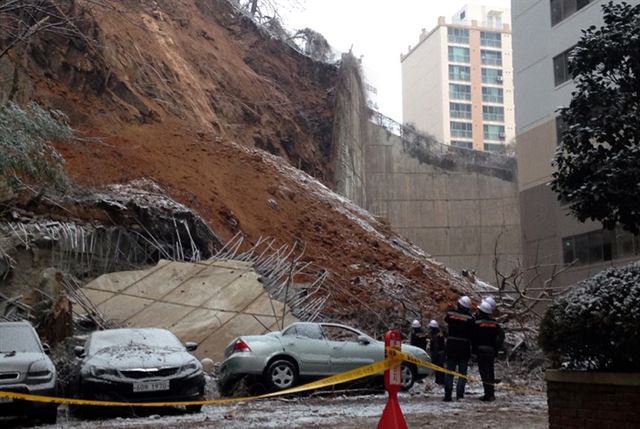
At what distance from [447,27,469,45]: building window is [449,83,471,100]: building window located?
601 cm

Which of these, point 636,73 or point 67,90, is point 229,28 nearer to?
point 67,90

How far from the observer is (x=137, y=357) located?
38.8 ft

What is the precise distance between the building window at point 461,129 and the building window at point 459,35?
10.6m

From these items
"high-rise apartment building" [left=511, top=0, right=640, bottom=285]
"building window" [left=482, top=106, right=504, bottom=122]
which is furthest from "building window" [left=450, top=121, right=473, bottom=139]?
"high-rise apartment building" [left=511, top=0, right=640, bottom=285]

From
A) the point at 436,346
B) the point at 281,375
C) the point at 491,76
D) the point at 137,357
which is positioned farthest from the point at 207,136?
the point at 491,76

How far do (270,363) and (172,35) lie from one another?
25207 mm

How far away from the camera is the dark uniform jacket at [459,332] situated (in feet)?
44.0

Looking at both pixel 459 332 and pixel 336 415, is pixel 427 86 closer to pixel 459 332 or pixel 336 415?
pixel 459 332

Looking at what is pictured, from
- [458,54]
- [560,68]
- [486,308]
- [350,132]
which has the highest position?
[458,54]

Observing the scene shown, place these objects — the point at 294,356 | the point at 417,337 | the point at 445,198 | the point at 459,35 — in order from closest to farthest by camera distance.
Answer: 1. the point at 294,356
2. the point at 417,337
3. the point at 445,198
4. the point at 459,35

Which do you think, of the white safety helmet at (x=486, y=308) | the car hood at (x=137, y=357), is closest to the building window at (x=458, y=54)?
the white safety helmet at (x=486, y=308)

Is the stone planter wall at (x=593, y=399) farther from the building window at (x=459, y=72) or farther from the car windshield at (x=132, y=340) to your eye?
the building window at (x=459, y=72)

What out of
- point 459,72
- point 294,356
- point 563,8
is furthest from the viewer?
point 459,72

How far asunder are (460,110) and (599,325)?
96398 millimetres
